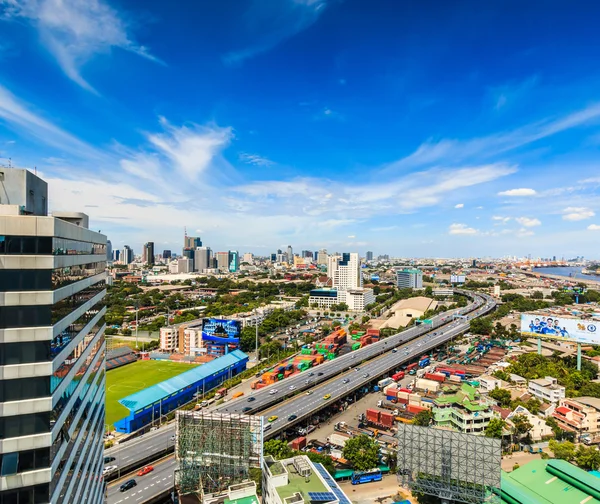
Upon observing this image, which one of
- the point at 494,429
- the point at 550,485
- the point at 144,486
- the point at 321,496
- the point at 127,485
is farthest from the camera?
the point at 494,429

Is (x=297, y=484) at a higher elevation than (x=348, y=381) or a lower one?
higher

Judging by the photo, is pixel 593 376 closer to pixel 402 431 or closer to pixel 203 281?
pixel 402 431

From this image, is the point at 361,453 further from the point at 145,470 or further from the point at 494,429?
the point at 145,470

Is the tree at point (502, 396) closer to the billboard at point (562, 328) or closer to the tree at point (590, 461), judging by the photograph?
the tree at point (590, 461)

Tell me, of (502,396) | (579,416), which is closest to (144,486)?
(502,396)

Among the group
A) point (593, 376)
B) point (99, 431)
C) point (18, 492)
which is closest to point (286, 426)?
point (99, 431)

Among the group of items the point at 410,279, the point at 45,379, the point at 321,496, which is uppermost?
the point at 45,379

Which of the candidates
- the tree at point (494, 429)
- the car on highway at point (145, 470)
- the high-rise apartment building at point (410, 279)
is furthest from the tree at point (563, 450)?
the high-rise apartment building at point (410, 279)
